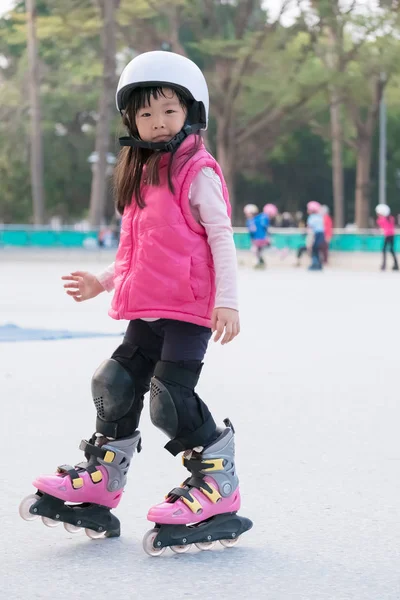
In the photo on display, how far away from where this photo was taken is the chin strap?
4113mm

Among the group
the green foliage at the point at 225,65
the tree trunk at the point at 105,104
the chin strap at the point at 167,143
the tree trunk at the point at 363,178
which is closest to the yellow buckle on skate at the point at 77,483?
the chin strap at the point at 167,143

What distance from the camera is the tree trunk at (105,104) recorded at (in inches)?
1572

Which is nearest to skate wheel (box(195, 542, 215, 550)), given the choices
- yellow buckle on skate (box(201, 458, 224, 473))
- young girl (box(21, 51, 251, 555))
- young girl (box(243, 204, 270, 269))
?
young girl (box(21, 51, 251, 555))

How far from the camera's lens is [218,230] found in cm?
406

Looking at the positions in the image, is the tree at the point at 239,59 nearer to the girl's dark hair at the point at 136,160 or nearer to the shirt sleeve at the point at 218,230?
the girl's dark hair at the point at 136,160

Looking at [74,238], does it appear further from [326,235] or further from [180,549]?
[180,549]

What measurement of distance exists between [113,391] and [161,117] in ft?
2.82

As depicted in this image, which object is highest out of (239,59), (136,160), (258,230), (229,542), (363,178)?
(239,59)

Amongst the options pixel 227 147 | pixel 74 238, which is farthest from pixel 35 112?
pixel 74 238

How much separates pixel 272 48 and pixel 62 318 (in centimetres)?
2785

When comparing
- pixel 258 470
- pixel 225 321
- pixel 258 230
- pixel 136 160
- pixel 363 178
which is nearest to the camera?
pixel 225 321

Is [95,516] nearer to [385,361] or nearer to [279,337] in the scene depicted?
[385,361]

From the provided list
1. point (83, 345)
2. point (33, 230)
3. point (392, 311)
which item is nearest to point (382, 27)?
point (33, 230)

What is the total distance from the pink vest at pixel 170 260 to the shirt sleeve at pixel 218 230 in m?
0.03
